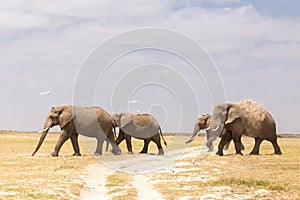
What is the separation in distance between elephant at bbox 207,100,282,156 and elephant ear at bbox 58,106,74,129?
11136 mm

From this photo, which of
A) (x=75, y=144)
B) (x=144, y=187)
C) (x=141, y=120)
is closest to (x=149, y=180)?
(x=144, y=187)

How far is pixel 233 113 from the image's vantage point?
142 feet

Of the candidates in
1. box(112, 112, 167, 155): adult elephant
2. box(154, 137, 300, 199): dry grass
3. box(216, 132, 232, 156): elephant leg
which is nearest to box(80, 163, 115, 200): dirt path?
box(154, 137, 300, 199): dry grass

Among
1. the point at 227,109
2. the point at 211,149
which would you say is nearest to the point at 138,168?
the point at 227,109

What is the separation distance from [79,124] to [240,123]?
12.5 m

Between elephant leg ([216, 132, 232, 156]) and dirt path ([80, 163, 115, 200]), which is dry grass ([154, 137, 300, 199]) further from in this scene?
elephant leg ([216, 132, 232, 156])

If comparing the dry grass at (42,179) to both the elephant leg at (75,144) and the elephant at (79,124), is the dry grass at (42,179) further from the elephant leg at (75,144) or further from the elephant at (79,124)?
the elephant at (79,124)

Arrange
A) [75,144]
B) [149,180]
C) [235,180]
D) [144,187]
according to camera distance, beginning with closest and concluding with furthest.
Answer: [235,180], [144,187], [149,180], [75,144]

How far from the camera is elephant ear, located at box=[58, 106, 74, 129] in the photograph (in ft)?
140

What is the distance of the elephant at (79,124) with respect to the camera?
140 feet

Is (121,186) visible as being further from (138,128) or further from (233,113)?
(138,128)

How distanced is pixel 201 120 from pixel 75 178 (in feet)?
89.7

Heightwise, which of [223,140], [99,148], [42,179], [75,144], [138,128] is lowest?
[99,148]

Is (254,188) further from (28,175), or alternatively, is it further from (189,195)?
(28,175)
